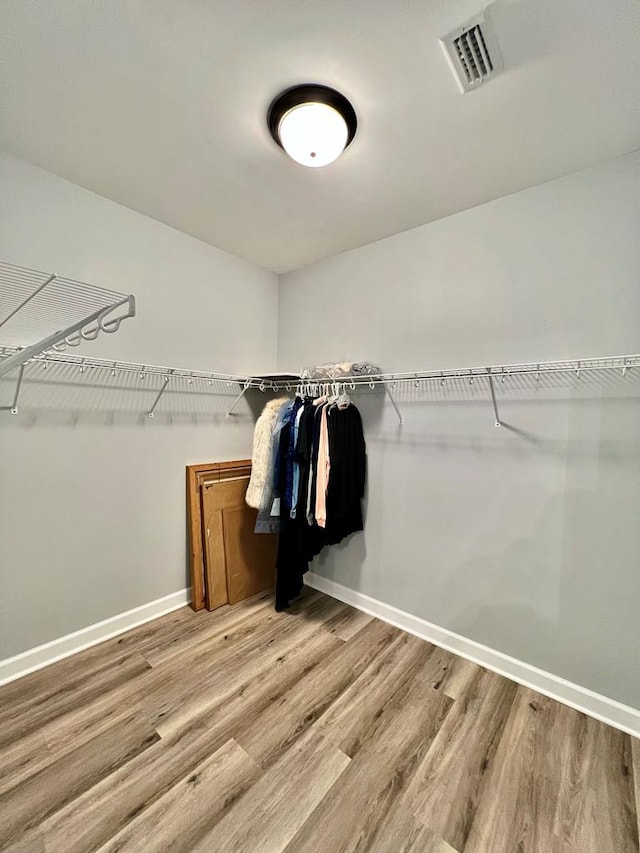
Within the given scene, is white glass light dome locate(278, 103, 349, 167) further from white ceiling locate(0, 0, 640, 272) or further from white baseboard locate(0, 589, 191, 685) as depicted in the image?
white baseboard locate(0, 589, 191, 685)

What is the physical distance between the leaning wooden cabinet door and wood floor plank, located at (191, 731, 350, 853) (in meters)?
1.20

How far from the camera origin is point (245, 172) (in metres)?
1.79

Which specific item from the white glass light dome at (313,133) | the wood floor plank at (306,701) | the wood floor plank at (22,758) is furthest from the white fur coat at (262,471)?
the white glass light dome at (313,133)

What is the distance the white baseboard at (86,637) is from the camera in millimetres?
1799

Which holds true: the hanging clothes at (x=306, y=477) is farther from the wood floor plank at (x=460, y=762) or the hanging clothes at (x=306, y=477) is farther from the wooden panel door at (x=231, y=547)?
the wood floor plank at (x=460, y=762)

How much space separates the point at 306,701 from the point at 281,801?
444mm

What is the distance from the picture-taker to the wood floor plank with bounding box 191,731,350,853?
114 centimetres

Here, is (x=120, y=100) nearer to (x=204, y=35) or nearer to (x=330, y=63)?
(x=204, y=35)

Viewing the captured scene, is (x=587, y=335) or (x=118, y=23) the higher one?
(x=118, y=23)

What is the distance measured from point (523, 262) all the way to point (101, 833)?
297 cm

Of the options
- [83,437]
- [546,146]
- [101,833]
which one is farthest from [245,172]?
[101,833]

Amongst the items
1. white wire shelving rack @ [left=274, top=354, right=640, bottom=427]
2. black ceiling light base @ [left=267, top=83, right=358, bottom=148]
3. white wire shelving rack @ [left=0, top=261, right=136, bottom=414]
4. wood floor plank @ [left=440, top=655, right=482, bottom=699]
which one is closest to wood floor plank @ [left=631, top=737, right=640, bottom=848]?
wood floor plank @ [left=440, top=655, right=482, bottom=699]

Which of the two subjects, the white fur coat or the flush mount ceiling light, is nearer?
the flush mount ceiling light

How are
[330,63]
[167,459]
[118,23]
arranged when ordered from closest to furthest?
[118,23], [330,63], [167,459]
